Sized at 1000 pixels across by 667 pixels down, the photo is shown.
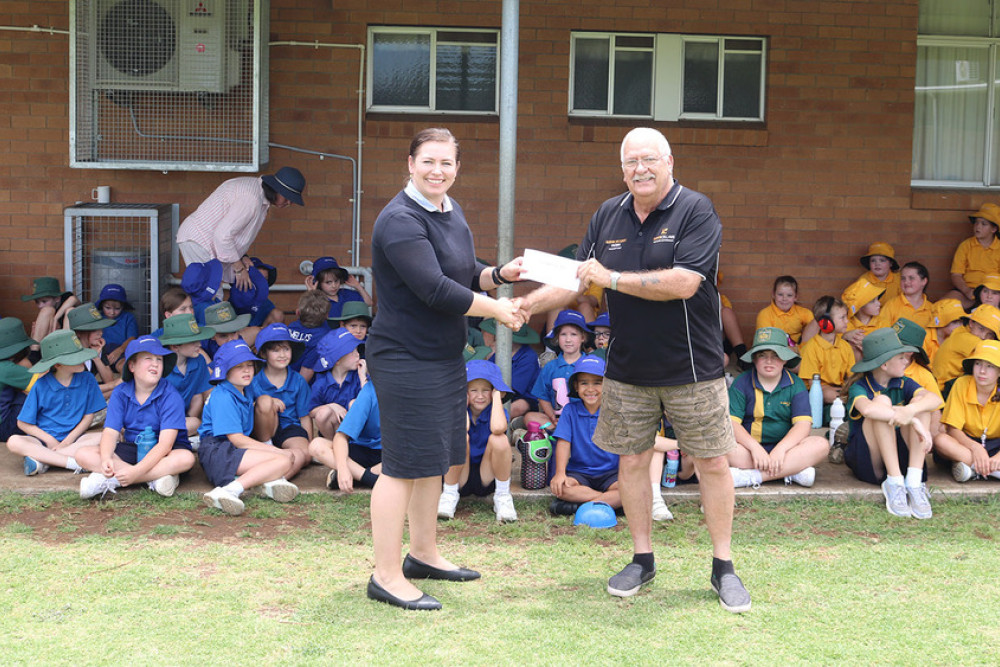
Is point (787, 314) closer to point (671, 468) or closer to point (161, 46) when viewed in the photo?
point (671, 468)

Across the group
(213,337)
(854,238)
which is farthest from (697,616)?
(854,238)

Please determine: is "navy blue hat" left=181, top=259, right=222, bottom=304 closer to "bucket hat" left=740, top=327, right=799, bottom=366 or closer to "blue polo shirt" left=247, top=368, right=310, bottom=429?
"blue polo shirt" left=247, top=368, right=310, bottom=429

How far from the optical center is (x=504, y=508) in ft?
18.3

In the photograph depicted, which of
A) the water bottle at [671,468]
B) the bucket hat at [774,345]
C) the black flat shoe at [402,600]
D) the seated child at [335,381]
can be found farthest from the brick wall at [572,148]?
the black flat shoe at [402,600]

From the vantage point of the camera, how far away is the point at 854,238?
944 cm

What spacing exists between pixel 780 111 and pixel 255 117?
13.9 ft

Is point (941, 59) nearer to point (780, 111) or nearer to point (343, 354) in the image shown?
point (780, 111)

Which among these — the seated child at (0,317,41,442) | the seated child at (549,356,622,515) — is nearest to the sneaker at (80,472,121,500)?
the seated child at (0,317,41,442)

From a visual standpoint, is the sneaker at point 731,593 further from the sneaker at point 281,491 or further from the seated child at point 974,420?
the seated child at point 974,420

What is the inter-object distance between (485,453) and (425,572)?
123cm

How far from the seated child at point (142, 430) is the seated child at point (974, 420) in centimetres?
416

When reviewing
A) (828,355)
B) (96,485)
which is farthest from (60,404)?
(828,355)

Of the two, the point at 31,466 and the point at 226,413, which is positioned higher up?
the point at 226,413

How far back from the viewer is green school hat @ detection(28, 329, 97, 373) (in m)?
6.28
